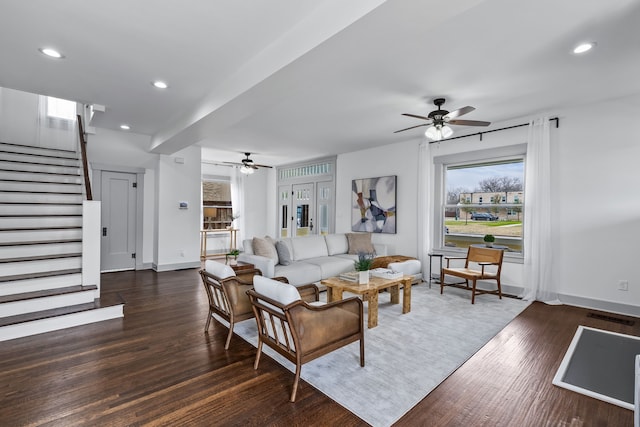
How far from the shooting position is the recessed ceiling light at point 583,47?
2.71 m

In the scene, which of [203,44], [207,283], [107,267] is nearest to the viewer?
[203,44]

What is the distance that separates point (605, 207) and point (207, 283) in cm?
520

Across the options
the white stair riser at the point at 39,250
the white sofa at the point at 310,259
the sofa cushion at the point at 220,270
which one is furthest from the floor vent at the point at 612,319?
the white stair riser at the point at 39,250

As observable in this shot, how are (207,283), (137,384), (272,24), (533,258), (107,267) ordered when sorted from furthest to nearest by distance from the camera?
(107,267), (533,258), (207,283), (272,24), (137,384)

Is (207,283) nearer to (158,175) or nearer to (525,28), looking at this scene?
(525,28)

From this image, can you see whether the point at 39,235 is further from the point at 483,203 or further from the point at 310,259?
the point at 483,203

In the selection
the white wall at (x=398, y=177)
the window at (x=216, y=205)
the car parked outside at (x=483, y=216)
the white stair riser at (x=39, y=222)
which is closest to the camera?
the white stair riser at (x=39, y=222)

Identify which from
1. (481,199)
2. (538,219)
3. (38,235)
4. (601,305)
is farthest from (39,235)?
(601,305)

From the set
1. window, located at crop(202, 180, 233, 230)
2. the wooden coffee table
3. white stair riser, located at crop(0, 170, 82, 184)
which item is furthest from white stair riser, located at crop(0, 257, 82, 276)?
window, located at crop(202, 180, 233, 230)

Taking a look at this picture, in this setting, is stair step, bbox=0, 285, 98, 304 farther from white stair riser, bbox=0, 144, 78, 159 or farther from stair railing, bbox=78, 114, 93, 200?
white stair riser, bbox=0, 144, 78, 159

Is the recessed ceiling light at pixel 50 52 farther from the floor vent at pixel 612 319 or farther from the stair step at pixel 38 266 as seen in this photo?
the floor vent at pixel 612 319

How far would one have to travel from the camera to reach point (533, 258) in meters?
4.61

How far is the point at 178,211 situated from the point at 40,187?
90.4 inches

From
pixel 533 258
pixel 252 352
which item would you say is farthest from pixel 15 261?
pixel 533 258
